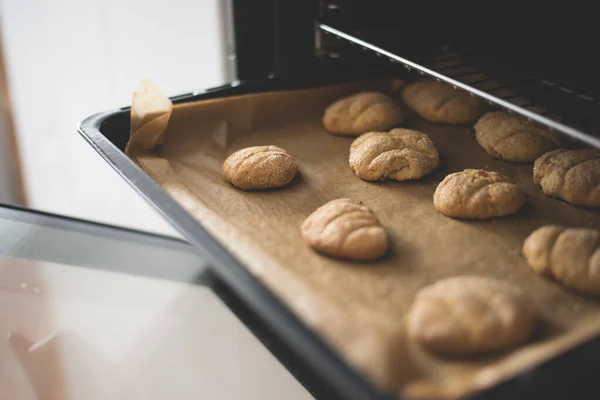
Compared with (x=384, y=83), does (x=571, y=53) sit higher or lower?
higher

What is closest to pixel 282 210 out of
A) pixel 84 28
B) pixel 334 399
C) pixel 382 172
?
pixel 382 172

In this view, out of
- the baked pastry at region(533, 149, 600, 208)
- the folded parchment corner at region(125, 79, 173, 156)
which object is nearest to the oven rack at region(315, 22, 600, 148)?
the baked pastry at region(533, 149, 600, 208)

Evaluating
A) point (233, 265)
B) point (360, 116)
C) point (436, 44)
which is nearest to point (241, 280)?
point (233, 265)

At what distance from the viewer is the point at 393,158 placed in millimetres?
1462

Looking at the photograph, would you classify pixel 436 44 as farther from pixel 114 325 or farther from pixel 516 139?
pixel 114 325

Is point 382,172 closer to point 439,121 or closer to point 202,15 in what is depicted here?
point 439,121

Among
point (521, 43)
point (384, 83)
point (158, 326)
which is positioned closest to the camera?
point (158, 326)

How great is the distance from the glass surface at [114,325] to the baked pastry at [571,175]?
0.70 metres

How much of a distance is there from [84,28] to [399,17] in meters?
1.41

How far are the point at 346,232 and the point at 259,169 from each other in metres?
0.32

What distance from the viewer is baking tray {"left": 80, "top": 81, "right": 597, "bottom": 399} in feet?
2.56

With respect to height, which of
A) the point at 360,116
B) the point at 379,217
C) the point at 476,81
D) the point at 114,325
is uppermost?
the point at 476,81

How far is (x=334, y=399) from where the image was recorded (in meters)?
1.16

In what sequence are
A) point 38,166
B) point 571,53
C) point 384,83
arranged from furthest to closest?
point 38,166
point 384,83
point 571,53
